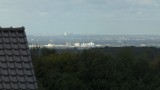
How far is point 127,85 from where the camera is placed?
138 ft

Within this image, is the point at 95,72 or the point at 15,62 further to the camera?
the point at 95,72

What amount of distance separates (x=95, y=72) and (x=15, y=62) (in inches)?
1370

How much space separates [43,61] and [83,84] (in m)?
8.64

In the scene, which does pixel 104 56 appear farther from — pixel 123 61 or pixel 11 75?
pixel 11 75

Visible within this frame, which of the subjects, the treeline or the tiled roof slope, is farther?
the treeline

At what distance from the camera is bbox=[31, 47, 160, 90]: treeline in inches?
1626

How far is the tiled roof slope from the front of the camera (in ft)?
31.1

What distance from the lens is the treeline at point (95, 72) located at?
4131 centimetres

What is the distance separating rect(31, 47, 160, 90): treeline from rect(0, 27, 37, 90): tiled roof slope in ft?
92.7

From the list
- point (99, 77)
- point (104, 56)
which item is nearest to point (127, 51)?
point (104, 56)

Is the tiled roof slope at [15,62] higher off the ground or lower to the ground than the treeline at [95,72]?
higher

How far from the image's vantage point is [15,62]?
9641 millimetres

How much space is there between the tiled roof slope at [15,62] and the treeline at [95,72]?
28.3 metres

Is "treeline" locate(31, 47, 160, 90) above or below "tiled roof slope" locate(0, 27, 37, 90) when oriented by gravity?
below
